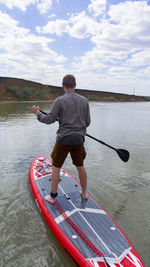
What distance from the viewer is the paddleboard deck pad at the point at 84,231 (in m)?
2.59

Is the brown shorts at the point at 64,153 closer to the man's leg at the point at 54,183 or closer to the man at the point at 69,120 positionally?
the man at the point at 69,120

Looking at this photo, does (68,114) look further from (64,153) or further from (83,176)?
(83,176)

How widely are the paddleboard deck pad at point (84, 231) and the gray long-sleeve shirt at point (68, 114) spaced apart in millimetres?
1461

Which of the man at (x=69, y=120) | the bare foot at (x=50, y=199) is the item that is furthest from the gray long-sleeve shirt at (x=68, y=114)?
the bare foot at (x=50, y=199)

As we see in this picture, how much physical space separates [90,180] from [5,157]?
361 centimetres

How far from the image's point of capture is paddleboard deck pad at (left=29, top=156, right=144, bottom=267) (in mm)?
2588

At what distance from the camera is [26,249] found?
2.96m

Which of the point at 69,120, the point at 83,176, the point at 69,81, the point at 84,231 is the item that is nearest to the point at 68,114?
the point at 69,120

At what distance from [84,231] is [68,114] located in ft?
6.45

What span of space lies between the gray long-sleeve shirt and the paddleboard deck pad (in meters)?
1.46

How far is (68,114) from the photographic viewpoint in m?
3.14

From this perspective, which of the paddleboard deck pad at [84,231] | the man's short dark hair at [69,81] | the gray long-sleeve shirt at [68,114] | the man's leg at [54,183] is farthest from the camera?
the man's leg at [54,183]

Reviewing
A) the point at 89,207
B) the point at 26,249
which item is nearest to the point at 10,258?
the point at 26,249

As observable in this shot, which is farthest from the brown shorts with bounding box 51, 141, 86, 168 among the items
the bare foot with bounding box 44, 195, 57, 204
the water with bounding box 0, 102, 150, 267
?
the water with bounding box 0, 102, 150, 267
